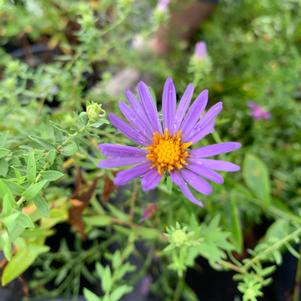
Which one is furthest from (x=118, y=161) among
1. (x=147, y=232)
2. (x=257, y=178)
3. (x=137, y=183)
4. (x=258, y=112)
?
(x=258, y=112)

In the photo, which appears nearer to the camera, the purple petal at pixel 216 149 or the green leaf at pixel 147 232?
the purple petal at pixel 216 149

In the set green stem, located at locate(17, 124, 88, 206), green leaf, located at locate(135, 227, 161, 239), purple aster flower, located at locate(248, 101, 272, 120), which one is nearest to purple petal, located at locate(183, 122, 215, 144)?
green stem, located at locate(17, 124, 88, 206)

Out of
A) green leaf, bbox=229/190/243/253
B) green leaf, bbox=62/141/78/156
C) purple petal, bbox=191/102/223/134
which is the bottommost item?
green leaf, bbox=229/190/243/253

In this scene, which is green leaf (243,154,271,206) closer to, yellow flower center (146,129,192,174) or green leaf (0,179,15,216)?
yellow flower center (146,129,192,174)

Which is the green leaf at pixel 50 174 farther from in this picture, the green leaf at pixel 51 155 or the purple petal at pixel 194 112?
the purple petal at pixel 194 112

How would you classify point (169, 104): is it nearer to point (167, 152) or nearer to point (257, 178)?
point (167, 152)

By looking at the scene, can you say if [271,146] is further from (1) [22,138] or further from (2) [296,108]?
(1) [22,138]

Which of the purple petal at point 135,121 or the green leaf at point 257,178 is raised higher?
the purple petal at point 135,121

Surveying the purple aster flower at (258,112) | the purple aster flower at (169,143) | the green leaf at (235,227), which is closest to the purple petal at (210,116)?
the purple aster flower at (169,143)
